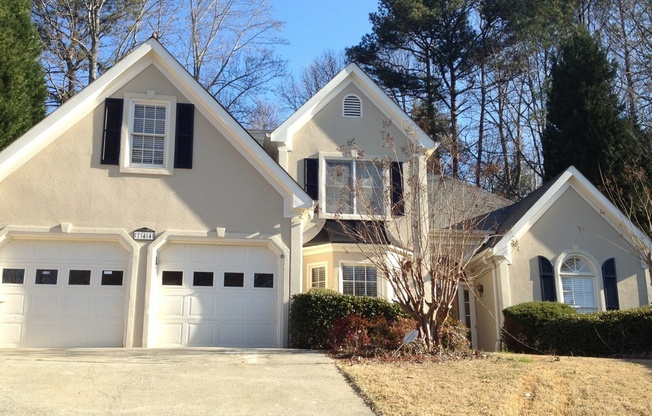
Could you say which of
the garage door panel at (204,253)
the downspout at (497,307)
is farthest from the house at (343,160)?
the downspout at (497,307)

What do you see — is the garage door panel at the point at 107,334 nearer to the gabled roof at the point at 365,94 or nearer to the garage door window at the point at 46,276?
the garage door window at the point at 46,276

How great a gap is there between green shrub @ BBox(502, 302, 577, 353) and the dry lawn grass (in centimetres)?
336

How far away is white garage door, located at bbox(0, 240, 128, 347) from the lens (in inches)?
549

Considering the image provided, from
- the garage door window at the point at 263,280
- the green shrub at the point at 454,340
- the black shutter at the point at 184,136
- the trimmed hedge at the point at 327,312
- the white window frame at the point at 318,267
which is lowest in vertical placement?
the green shrub at the point at 454,340

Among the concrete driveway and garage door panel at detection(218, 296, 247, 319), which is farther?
garage door panel at detection(218, 296, 247, 319)

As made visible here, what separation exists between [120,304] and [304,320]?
4.18 metres

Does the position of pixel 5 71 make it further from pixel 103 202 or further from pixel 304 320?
pixel 304 320

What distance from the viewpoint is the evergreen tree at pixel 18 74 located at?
67.1ft

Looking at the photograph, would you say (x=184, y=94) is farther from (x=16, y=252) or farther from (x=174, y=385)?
(x=174, y=385)

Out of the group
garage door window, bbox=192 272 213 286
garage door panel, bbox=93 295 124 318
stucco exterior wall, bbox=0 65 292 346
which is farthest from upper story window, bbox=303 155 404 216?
garage door panel, bbox=93 295 124 318

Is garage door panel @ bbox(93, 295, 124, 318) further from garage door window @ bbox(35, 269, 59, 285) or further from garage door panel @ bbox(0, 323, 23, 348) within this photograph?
garage door panel @ bbox(0, 323, 23, 348)

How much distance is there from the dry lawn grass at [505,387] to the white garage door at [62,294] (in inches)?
242

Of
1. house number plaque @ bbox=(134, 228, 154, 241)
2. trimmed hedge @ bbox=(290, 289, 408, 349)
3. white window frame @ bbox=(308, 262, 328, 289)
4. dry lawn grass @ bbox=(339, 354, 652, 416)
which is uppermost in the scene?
house number plaque @ bbox=(134, 228, 154, 241)

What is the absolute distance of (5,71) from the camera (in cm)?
2125
